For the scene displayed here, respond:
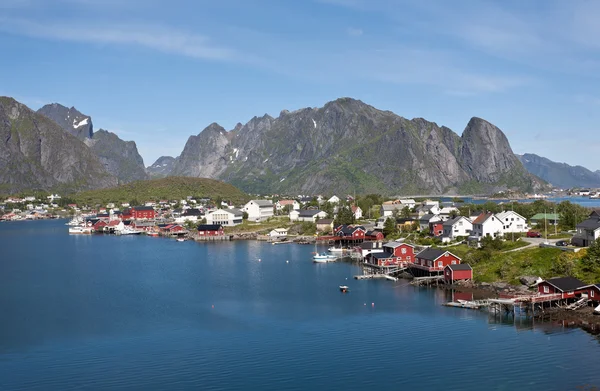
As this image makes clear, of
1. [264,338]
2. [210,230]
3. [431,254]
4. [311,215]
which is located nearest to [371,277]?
[431,254]

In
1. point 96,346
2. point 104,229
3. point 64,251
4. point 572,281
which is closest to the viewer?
point 96,346

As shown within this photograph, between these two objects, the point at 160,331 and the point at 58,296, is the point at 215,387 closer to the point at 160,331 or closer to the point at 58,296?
the point at 160,331

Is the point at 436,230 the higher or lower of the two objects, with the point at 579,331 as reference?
higher

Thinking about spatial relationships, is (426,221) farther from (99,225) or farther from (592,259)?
(99,225)

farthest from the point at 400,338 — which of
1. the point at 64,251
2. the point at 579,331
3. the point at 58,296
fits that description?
the point at 64,251

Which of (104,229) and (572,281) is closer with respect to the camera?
(572,281)

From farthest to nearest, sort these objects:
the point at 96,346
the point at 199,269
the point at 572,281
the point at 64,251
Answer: the point at 64,251 < the point at 199,269 < the point at 572,281 < the point at 96,346
